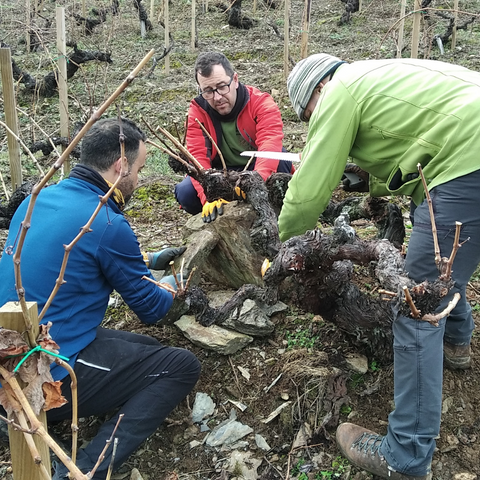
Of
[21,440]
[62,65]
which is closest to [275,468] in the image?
[21,440]

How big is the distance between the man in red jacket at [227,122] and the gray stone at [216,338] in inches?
39.7

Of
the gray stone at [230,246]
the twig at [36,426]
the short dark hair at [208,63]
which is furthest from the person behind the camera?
the short dark hair at [208,63]

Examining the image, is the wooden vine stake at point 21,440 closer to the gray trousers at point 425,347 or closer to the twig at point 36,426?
the twig at point 36,426

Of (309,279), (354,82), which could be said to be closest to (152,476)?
(309,279)

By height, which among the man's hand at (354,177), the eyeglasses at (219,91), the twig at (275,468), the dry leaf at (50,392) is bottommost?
the twig at (275,468)

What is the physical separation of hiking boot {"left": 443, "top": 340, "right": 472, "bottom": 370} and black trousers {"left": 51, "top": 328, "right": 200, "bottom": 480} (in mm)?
1380

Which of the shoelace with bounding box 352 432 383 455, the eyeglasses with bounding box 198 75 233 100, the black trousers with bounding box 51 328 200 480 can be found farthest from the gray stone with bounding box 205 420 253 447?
the eyeglasses with bounding box 198 75 233 100

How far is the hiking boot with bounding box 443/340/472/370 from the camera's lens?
8.45 ft

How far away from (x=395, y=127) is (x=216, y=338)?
1.71 metres

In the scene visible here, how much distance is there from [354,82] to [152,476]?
2.17 m

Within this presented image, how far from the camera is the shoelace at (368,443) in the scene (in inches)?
83.5

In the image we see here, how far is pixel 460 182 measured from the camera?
1897mm

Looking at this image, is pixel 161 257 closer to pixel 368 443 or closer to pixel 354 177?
pixel 354 177

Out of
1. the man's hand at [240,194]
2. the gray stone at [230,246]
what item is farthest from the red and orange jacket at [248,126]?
the man's hand at [240,194]
